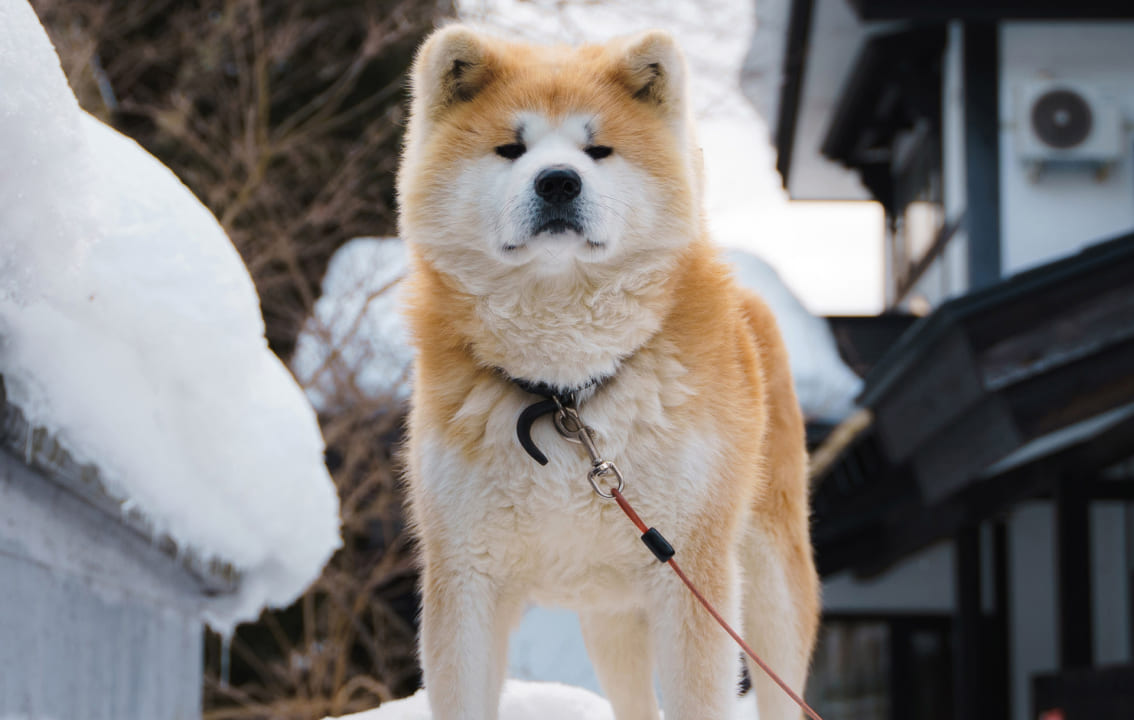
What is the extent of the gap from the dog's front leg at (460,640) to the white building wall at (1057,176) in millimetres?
6768

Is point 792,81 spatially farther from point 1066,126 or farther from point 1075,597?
point 1075,597

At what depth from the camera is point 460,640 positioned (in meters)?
2.01

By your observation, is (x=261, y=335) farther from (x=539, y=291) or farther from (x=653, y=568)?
(x=653, y=568)

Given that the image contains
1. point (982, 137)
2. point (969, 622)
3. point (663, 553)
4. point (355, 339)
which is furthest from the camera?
point (969, 622)

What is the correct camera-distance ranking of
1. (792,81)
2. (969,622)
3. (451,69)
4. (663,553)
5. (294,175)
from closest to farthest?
(663,553) < (451,69) < (294,175) < (969,622) < (792,81)

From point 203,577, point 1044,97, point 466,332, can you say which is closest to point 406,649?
point 203,577

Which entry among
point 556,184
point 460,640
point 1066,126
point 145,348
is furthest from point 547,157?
point 1066,126

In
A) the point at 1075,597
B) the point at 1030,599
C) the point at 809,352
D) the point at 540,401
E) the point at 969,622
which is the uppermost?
the point at 540,401

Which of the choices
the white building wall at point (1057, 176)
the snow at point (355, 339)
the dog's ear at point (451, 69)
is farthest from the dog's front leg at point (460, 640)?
the white building wall at point (1057, 176)

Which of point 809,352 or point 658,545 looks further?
point 809,352

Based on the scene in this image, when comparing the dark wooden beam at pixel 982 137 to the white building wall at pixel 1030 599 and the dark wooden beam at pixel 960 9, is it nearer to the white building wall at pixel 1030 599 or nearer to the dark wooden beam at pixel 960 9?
the dark wooden beam at pixel 960 9

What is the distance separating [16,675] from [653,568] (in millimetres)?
1269

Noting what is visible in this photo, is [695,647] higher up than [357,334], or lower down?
higher up

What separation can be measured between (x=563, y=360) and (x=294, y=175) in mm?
6229
